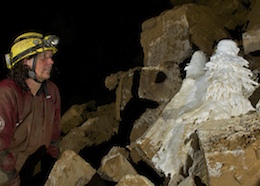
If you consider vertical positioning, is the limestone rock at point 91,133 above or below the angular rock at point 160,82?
below

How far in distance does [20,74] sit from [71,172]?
112 centimetres

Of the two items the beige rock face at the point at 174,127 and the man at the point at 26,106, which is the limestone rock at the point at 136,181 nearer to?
the beige rock face at the point at 174,127

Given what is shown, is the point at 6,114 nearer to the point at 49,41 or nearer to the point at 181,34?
the point at 49,41

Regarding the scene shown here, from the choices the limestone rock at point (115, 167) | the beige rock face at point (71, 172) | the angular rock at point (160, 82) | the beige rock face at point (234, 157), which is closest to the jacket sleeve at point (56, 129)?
the beige rock face at point (71, 172)

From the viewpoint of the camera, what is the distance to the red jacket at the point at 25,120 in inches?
125

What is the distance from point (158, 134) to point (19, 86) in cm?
150

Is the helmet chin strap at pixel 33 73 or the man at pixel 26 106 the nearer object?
the man at pixel 26 106

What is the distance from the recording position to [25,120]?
11.5 feet

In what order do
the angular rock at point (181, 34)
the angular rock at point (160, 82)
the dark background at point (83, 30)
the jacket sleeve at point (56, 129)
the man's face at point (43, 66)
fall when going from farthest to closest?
1. the dark background at point (83, 30)
2. the angular rock at point (181, 34)
3. the angular rock at point (160, 82)
4. the jacket sleeve at point (56, 129)
5. the man's face at point (43, 66)

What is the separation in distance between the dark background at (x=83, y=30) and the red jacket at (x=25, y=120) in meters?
4.42

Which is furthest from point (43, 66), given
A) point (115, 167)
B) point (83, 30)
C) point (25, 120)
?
point (83, 30)

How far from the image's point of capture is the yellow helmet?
3.42m

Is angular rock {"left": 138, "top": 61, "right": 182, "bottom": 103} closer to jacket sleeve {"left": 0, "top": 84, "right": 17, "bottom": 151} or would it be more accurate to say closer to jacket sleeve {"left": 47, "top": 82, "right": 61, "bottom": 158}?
jacket sleeve {"left": 47, "top": 82, "right": 61, "bottom": 158}

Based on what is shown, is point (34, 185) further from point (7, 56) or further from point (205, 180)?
point (205, 180)
